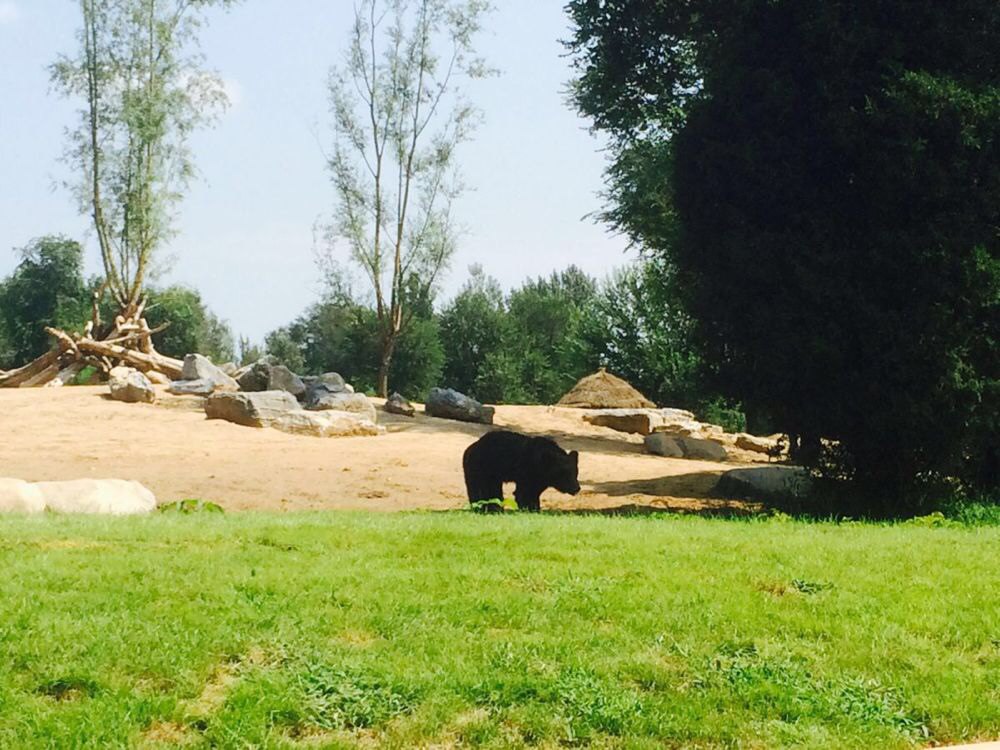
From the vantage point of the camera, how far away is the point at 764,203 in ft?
46.5

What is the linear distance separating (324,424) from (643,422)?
33.5ft

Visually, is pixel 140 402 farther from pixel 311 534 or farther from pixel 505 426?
pixel 311 534

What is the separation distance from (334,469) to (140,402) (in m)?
10.7

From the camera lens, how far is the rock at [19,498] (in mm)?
10539

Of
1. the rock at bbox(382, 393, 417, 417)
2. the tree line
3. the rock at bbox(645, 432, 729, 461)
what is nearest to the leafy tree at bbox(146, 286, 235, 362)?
the tree line

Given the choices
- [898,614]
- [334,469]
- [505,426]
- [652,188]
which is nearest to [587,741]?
[898,614]

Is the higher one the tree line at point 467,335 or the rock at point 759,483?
the tree line at point 467,335

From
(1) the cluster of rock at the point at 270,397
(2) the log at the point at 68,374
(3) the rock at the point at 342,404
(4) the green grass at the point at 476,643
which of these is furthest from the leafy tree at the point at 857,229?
(2) the log at the point at 68,374

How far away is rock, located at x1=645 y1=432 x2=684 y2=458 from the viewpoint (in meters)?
24.7

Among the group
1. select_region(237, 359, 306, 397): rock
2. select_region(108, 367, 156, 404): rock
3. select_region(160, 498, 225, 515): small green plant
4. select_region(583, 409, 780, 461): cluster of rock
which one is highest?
select_region(237, 359, 306, 397): rock

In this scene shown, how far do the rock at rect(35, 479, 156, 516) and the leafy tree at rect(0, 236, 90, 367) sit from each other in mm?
33353

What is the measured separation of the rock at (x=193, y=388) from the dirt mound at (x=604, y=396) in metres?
11.5

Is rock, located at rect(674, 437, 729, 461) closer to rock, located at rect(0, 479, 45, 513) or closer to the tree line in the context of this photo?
the tree line

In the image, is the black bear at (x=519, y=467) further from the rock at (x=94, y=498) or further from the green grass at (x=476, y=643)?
the green grass at (x=476, y=643)
